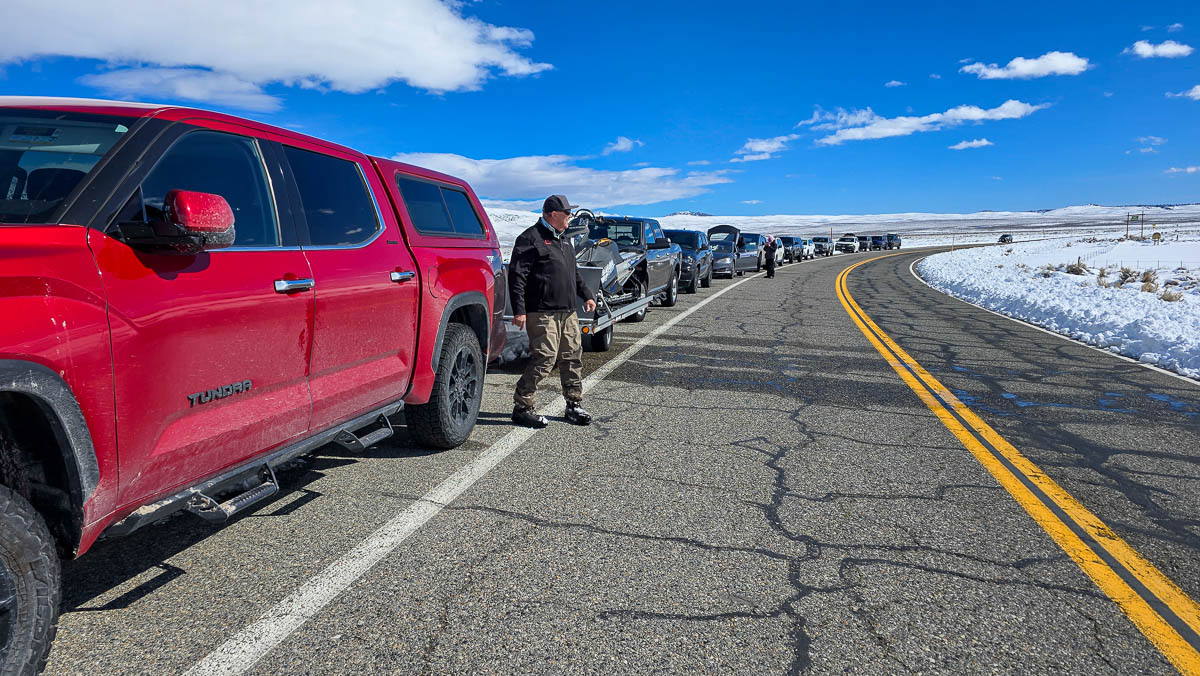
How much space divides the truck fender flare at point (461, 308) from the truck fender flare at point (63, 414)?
7.84ft

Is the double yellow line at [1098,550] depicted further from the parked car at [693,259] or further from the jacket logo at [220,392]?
the parked car at [693,259]

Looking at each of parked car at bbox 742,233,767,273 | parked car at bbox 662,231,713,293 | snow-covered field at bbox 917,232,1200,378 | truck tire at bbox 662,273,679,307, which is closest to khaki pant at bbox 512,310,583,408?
snow-covered field at bbox 917,232,1200,378

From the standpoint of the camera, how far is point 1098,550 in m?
3.71

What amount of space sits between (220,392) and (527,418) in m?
3.23

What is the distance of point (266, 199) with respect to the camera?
134 inches

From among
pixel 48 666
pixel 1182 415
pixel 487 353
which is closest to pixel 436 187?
pixel 487 353

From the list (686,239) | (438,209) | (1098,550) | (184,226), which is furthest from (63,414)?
(686,239)

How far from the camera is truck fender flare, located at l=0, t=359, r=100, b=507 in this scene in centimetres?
212

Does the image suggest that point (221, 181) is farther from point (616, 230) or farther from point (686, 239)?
point (686, 239)

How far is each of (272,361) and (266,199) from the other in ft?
2.50

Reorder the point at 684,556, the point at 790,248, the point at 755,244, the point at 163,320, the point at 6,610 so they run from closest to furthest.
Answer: the point at 6,610
the point at 163,320
the point at 684,556
the point at 755,244
the point at 790,248

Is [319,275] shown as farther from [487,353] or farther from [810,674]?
[810,674]

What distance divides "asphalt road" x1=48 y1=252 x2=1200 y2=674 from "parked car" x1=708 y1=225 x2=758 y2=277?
20379 millimetres

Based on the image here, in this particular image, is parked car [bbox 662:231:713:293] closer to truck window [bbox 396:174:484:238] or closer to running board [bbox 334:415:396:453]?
truck window [bbox 396:174:484:238]
